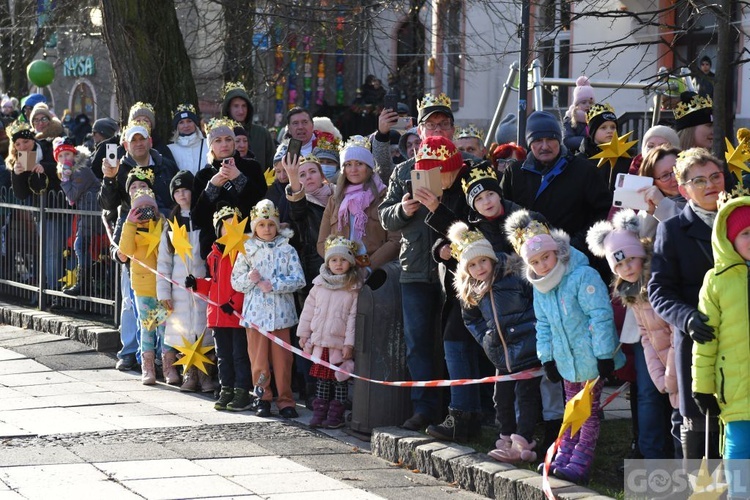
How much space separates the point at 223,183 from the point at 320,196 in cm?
81

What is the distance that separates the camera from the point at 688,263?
668cm

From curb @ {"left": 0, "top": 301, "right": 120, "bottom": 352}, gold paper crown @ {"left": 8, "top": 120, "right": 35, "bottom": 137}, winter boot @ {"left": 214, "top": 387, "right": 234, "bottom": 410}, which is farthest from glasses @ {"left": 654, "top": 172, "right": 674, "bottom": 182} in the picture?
gold paper crown @ {"left": 8, "top": 120, "right": 35, "bottom": 137}

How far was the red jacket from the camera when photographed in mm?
10055

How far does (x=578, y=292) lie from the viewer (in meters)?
7.27

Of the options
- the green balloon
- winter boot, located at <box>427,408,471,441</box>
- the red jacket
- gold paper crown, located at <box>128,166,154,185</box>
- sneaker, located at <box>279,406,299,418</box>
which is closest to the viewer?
winter boot, located at <box>427,408,471,441</box>

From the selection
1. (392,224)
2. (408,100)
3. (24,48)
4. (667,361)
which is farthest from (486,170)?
(24,48)

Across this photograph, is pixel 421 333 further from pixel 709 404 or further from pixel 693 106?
pixel 709 404

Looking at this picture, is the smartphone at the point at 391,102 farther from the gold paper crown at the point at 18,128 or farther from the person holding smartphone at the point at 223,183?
the gold paper crown at the point at 18,128

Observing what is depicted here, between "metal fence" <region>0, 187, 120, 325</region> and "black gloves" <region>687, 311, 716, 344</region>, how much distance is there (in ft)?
24.6

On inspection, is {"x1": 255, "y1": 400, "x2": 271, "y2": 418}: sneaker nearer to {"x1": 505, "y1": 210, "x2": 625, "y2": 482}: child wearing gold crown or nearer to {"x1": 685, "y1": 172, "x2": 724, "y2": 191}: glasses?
{"x1": 505, "y1": 210, "x2": 625, "y2": 482}: child wearing gold crown

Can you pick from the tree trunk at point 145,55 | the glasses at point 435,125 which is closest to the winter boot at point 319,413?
the glasses at point 435,125

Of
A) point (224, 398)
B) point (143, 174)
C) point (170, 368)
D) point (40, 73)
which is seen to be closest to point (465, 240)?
point (224, 398)

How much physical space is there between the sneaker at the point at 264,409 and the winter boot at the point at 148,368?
1.57 meters

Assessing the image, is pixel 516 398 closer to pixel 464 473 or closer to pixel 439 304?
pixel 464 473
